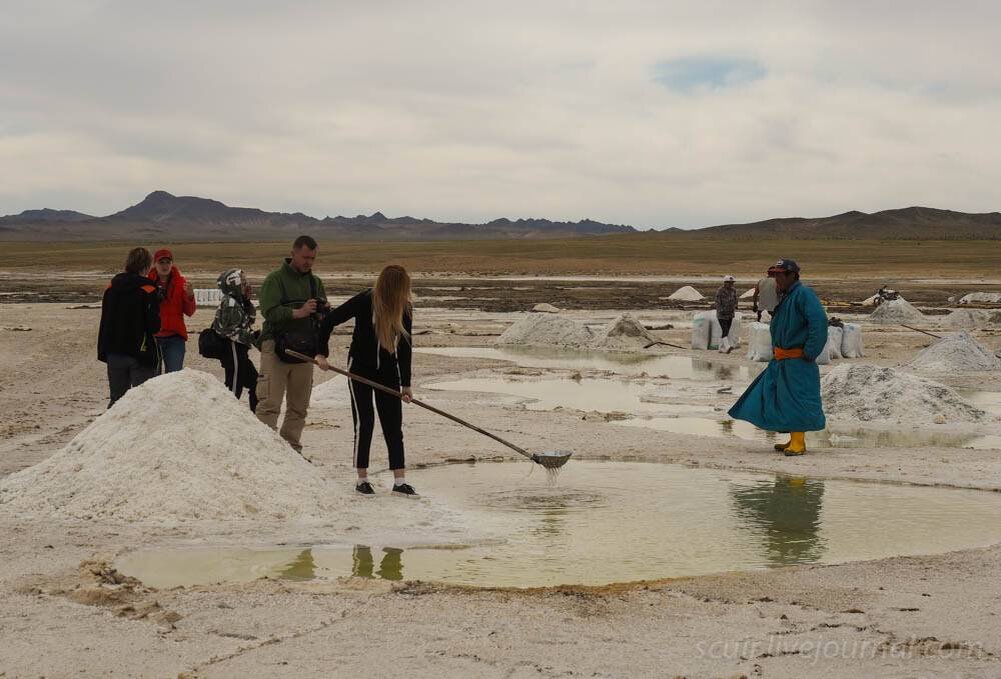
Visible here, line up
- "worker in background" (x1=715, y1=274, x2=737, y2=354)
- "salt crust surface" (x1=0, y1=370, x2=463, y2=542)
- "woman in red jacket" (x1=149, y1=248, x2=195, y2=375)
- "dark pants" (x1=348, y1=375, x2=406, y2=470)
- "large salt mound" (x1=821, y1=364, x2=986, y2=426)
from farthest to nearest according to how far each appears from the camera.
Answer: "worker in background" (x1=715, y1=274, x2=737, y2=354), "large salt mound" (x1=821, y1=364, x2=986, y2=426), "woman in red jacket" (x1=149, y1=248, x2=195, y2=375), "dark pants" (x1=348, y1=375, x2=406, y2=470), "salt crust surface" (x1=0, y1=370, x2=463, y2=542)

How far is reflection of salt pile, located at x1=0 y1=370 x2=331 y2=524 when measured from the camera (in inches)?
267

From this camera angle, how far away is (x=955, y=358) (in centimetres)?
1683

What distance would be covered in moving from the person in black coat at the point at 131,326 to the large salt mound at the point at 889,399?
6.76m

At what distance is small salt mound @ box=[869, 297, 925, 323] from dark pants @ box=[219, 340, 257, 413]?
2124cm

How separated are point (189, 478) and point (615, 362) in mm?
12266

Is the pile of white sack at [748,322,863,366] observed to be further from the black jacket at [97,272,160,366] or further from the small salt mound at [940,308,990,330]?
the black jacket at [97,272,160,366]

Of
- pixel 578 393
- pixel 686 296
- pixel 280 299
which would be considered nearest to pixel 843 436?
pixel 578 393

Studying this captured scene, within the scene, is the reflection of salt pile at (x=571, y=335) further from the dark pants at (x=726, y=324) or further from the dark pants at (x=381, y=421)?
the dark pants at (x=381, y=421)

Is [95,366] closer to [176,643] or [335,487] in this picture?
[335,487]

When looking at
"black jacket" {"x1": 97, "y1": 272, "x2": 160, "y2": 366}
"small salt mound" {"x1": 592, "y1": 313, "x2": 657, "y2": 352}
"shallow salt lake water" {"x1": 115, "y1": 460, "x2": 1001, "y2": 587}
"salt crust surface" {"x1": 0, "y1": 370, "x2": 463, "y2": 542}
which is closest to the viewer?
"shallow salt lake water" {"x1": 115, "y1": 460, "x2": 1001, "y2": 587}

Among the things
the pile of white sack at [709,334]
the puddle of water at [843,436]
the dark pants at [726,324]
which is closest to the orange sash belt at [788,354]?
the puddle of water at [843,436]

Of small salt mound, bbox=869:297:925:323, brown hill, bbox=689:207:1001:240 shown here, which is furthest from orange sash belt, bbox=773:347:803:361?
brown hill, bbox=689:207:1001:240

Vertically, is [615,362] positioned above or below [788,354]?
below

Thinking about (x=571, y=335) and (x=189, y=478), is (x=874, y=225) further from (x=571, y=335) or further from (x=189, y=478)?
(x=189, y=478)
